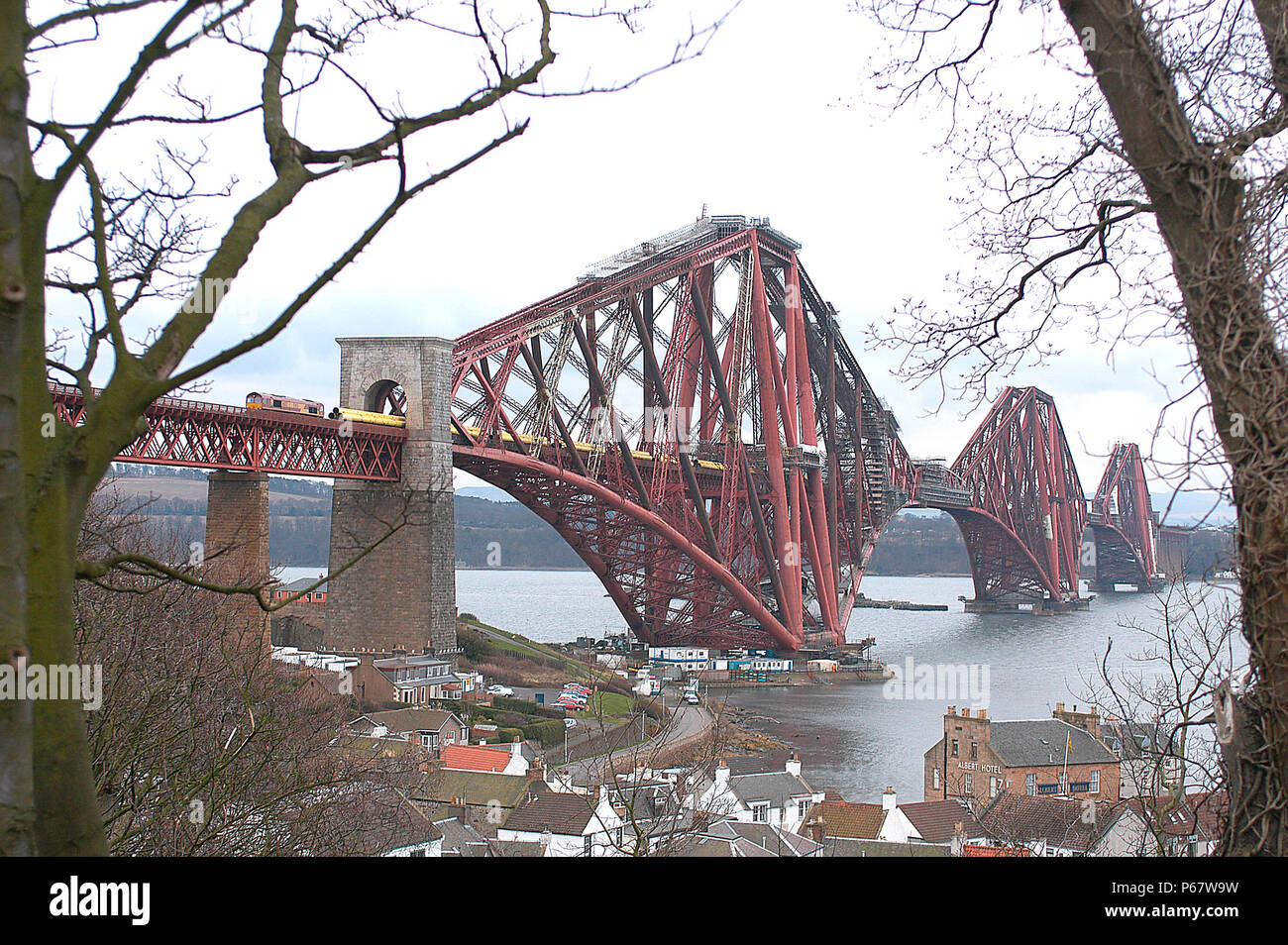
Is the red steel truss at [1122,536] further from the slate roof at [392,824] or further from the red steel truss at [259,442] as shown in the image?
the slate roof at [392,824]

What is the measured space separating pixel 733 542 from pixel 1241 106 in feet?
143

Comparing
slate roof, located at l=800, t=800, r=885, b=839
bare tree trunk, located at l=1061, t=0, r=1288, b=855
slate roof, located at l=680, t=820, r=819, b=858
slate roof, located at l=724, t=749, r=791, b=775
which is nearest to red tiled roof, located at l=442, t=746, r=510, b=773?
slate roof, located at l=724, t=749, r=791, b=775

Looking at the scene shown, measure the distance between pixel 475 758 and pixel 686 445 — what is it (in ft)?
72.5

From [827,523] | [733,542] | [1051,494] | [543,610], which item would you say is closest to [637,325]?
[733,542]

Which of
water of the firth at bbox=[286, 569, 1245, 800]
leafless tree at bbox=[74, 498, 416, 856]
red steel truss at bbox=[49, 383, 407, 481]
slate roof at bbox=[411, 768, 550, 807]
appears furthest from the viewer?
water of the firth at bbox=[286, 569, 1245, 800]

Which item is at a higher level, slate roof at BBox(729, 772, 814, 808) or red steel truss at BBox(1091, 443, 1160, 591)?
red steel truss at BBox(1091, 443, 1160, 591)

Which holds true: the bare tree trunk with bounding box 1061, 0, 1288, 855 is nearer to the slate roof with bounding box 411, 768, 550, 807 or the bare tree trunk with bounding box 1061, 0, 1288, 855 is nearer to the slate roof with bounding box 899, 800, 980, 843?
the slate roof with bounding box 899, 800, 980, 843

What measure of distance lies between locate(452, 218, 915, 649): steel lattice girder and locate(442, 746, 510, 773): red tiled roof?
11.3 meters

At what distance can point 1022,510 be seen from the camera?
93.4m

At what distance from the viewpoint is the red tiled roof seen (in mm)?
23188

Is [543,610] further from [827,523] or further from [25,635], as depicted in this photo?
[25,635]

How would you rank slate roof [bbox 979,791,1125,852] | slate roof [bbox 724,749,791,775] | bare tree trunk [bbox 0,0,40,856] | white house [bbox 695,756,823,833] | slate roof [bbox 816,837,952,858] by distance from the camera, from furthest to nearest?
slate roof [bbox 724,749,791,775] < white house [bbox 695,756,823,833] < slate roof [bbox 816,837,952,858] < slate roof [bbox 979,791,1125,852] < bare tree trunk [bbox 0,0,40,856]

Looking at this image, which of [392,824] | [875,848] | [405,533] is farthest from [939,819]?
[405,533]
